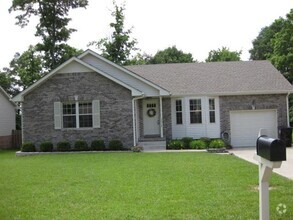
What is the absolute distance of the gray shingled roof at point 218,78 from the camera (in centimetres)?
2383

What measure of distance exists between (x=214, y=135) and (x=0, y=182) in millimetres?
14744

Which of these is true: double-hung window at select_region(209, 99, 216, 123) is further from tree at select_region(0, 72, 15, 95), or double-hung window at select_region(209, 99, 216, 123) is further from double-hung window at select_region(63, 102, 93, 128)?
tree at select_region(0, 72, 15, 95)

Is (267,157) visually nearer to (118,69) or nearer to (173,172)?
(173,172)

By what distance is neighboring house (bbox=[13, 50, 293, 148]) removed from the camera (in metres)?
22.4

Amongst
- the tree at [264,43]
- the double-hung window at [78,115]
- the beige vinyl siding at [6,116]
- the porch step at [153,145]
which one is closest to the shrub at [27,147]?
the double-hung window at [78,115]

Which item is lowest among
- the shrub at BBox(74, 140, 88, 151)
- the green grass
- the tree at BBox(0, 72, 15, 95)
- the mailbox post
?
the green grass

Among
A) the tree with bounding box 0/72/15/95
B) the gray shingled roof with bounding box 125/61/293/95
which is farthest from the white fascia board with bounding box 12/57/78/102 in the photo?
the tree with bounding box 0/72/15/95

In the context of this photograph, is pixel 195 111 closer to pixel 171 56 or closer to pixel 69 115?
pixel 69 115

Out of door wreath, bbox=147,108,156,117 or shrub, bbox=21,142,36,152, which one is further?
door wreath, bbox=147,108,156,117

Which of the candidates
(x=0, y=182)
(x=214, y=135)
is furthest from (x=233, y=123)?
(x=0, y=182)

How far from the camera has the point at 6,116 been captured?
104 feet

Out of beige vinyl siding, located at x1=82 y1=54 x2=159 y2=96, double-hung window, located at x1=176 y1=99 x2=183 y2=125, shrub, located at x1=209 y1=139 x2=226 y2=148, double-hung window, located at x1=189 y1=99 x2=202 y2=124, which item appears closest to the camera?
shrub, located at x1=209 y1=139 x2=226 y2=148

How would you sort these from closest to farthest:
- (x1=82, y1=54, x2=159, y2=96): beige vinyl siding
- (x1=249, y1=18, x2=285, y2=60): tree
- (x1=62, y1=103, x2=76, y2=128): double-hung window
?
(x1=62, y1=103, x2=76, y2=128): double-hung window
(x1=82, y1=54, x2=159, y2=96): beige vinyl siding
(x1=249, y1=18, x2=285, y2=60): tree

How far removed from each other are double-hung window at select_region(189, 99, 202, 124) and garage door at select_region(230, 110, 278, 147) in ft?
6.15
